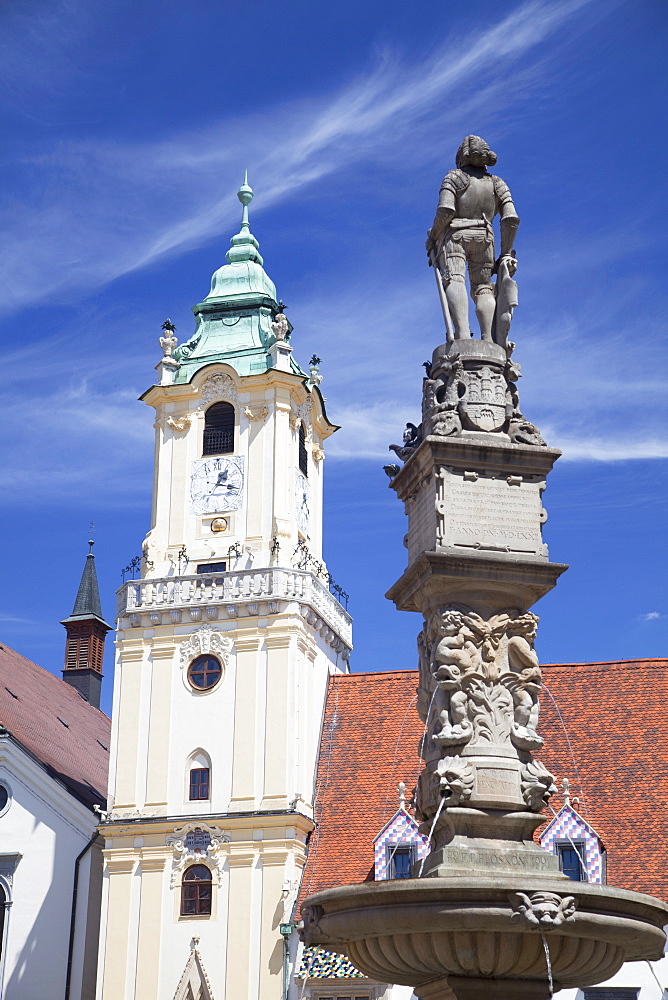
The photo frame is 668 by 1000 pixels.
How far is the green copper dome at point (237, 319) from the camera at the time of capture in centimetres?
3750

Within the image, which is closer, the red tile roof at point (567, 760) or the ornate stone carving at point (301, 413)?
the red tile roof at point (567, 760)

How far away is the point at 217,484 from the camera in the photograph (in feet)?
119

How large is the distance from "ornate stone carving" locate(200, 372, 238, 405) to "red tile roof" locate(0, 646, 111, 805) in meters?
10.2

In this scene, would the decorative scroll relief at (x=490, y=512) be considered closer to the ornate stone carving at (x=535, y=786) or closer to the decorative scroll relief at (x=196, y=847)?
the ornate stone carving at (x=535, y=786)

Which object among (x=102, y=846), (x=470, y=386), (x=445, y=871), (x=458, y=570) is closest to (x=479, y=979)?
(x=445, y=871)

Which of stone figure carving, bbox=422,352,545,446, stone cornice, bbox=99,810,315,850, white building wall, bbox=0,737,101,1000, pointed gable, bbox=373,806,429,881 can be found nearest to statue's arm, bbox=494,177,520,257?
stone figure carving, bbox=422,352,545,446

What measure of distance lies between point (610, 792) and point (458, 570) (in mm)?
20051

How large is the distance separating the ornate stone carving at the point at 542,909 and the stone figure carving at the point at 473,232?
5405mm

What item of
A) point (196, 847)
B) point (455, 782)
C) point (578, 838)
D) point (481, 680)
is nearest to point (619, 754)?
point (578, 838)

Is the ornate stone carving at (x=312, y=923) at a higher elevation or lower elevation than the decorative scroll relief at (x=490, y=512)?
lower

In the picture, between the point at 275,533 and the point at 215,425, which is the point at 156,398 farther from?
the point at 275,533

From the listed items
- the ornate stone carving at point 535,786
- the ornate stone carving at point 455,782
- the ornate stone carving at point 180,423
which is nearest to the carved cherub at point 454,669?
the ornate stone carving at point 455,782

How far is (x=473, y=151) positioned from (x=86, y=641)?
43668 mm

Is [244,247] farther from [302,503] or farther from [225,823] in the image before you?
[225,823]
